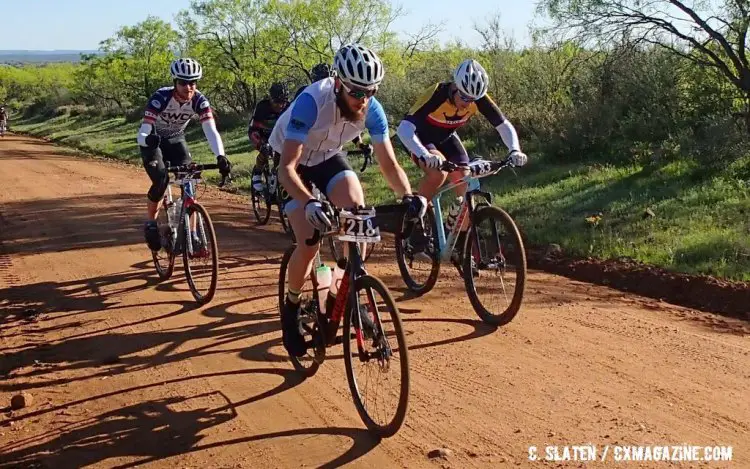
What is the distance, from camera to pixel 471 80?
6234 millimetres

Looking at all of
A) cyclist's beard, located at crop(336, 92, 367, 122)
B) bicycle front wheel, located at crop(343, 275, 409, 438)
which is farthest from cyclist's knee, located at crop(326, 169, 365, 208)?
bicycle front wheel, located at crop(343, 275, 409, 438)

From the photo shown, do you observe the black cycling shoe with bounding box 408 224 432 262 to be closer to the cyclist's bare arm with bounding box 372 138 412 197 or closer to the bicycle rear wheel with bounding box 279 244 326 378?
the bicycle rear wheel with bounding box 279 244 326 378

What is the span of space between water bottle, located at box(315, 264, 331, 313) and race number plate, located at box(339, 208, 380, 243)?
26.8 inches

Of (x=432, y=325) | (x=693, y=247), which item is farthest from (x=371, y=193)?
(x=432, y=325)

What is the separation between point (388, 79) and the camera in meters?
25.8

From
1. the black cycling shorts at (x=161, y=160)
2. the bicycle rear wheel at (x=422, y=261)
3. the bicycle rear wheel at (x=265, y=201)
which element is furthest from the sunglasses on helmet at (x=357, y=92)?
the bicycle rear wheel at (x=265, y=201)

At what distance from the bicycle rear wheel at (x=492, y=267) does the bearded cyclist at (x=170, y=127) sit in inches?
104

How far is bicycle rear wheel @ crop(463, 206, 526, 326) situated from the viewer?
6072 mm

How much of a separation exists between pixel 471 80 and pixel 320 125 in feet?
6.58

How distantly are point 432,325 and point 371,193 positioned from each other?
7931mm

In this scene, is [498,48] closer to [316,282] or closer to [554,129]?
[554,129]

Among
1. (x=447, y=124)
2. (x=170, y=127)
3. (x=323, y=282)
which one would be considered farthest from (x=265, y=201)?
(x=323, y=282)

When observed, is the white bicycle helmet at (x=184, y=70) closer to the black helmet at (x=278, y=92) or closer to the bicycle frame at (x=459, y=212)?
the black helmet at (x=278, y=92)

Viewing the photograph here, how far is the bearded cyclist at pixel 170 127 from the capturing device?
288 inches
